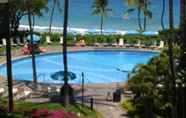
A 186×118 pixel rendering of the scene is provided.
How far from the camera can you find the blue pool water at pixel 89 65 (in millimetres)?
44406

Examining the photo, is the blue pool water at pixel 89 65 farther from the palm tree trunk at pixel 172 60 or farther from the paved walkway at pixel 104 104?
the palm tree trunk at pixel 172 60

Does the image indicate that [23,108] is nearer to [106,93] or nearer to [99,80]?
[106,93]


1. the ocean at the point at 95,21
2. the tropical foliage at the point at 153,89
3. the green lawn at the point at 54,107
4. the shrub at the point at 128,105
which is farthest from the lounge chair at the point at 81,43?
the ocean at the point at 95,21

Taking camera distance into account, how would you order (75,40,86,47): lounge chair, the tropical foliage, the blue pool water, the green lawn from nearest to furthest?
the tropical foliage
the green lawn
the blue pool water
(75,40,86,47): lounge chair

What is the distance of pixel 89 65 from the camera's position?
1977 inches

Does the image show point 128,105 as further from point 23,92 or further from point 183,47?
point 23,92

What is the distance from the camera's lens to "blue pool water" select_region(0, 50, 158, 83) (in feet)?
146

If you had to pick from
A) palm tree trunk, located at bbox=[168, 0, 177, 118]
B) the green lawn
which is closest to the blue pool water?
the green lawn

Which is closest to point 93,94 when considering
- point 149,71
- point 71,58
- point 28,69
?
point 149,71

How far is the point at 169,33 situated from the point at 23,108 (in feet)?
28.1

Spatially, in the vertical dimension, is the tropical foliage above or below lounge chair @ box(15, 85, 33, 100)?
above

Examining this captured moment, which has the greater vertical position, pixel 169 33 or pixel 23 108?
pixel 169 33

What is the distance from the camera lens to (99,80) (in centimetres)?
4353

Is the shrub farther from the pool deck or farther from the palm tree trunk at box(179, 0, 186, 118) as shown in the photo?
the palm tree trunk at box(179, 0, 186, 118)
